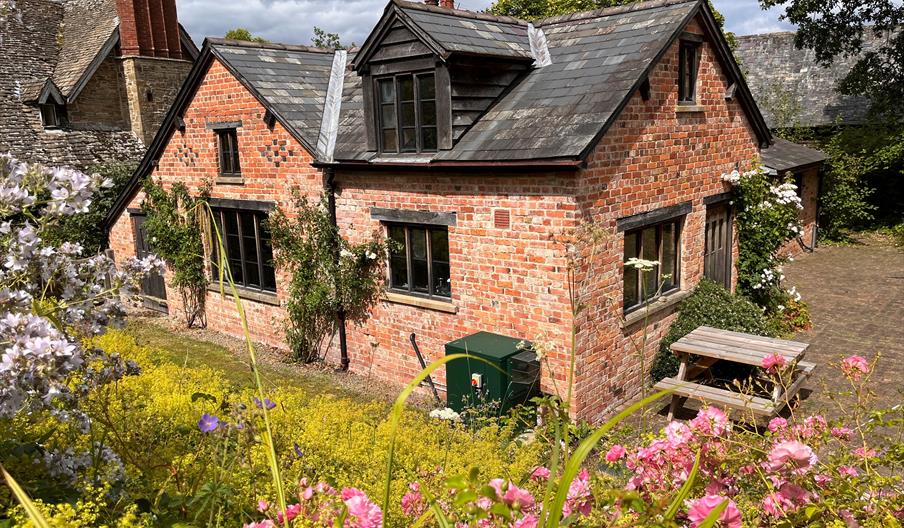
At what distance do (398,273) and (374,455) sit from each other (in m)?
5.97

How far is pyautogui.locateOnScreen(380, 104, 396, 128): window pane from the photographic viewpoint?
414 inches

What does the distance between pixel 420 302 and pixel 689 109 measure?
5.36m

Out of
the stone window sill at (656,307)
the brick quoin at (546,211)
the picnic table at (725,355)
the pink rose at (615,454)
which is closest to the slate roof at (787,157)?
the brick quoin at (546,211)

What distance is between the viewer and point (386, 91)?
10.6 m

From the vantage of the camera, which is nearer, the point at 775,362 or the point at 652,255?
the point at 775,362

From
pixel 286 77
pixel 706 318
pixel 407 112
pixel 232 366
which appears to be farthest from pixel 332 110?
pixel 706 318

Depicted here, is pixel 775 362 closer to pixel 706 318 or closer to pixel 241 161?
pixel 706 318

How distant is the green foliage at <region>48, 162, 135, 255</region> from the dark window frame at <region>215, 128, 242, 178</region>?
5.20 metres

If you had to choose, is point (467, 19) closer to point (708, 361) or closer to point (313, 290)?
point (313, 290)

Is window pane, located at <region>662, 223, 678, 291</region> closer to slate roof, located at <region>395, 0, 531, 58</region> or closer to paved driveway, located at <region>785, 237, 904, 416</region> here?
paved driveway, located at <region>785, 237, 904, 416</region>

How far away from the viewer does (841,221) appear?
22094 mm

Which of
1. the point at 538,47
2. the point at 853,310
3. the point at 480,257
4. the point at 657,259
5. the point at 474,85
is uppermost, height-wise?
the point at 538,47

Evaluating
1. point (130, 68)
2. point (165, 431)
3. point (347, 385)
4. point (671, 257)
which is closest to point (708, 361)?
point (671, 257)

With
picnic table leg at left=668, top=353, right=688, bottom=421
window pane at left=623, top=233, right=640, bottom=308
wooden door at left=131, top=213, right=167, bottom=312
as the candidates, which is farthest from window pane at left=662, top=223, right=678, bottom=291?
wooden door at left=131, top=213, right=167, bottom=312
